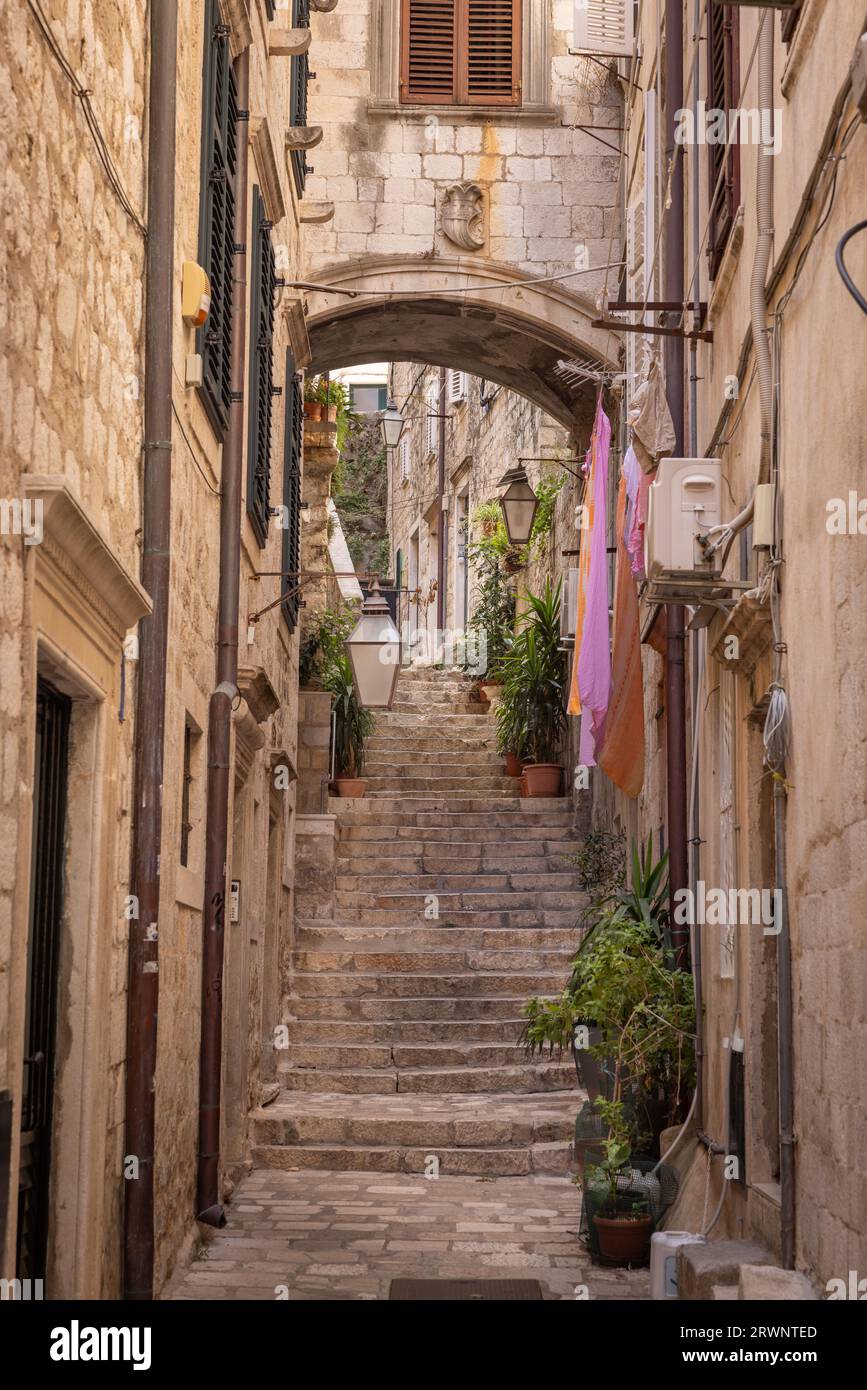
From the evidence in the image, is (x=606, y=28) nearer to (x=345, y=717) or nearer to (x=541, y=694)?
(x=541, y=694)

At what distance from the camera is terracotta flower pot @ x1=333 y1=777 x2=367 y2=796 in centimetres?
1577

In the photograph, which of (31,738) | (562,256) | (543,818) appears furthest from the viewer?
A: (543,818)

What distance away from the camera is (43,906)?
16.2ft

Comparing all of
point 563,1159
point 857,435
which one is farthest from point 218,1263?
point 857,435

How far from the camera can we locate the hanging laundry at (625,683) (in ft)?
32.7

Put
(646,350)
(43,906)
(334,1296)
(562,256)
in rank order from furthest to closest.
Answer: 1. (562,256)
2. (646,350)
3. (334,1296)
4. (43,906)

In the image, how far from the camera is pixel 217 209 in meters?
7.93

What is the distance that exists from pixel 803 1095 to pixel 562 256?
10.2m

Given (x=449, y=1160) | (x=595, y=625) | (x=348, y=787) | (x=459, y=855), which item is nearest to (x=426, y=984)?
(x=449, y=1160)

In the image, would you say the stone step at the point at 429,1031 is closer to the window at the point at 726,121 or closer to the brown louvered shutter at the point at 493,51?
the window at the point at 726,121

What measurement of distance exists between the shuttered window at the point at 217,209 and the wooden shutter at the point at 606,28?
15.9 ft

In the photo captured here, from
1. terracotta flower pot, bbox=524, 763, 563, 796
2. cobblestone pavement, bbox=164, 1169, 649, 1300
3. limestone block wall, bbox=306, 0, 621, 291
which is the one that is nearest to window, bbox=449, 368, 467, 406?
terracotta flower pot, bbox=524, 763, 563, 796

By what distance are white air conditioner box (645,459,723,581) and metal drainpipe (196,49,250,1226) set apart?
89.9 inches

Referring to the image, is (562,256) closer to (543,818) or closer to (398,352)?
(398,352)
